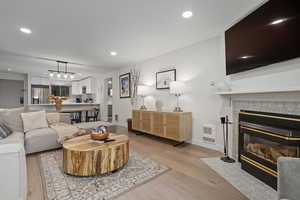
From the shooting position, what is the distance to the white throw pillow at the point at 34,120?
291cm

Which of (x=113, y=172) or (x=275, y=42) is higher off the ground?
(x=275, y=42)

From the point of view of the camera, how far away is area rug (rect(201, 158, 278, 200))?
152 cm

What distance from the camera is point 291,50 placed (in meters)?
1.48

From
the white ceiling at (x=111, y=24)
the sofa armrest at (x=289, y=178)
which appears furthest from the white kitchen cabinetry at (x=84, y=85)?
the sofa armrest at (x=289, y=178)

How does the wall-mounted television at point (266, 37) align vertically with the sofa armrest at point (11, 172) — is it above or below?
above

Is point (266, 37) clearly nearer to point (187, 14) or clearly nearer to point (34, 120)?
point (187, 14)

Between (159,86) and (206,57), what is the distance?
5.04 ft

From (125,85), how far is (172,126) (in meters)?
2.99

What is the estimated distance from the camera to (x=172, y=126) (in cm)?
318

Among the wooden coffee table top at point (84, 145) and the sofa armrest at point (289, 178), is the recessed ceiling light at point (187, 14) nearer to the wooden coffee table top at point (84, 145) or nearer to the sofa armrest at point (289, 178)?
the sofa armrest at point (289, 178)

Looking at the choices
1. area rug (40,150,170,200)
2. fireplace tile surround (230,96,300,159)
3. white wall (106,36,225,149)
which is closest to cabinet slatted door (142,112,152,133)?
white wall (106,36,225,149)

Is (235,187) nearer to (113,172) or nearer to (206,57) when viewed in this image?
(113,172)

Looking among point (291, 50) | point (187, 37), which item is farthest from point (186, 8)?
point (291, 50)

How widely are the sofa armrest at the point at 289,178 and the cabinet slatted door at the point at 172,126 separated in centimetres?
212
